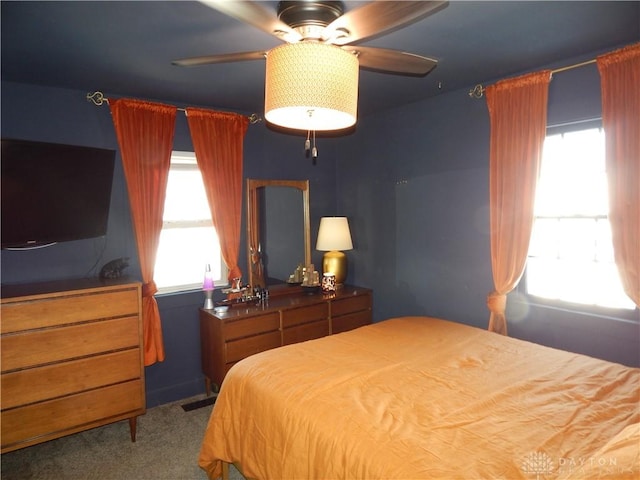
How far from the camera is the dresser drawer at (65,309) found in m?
2.37

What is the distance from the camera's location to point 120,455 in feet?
8.81

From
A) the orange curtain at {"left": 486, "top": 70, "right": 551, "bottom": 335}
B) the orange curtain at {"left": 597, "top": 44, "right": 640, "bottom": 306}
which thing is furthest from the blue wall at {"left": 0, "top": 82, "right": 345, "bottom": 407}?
the orange curtain at {"left": 597, "top": 44, "right": 640, "bottom": 306}

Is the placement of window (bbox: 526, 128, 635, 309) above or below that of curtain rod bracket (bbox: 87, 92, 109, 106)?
below

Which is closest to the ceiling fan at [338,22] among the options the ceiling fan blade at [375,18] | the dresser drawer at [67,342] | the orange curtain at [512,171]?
the ceiling fan blade at [375,18]

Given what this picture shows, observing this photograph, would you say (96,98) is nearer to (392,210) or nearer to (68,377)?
(68,377)

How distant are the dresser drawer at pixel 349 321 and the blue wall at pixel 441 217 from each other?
0.18 metres

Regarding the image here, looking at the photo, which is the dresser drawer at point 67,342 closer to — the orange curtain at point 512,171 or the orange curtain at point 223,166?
the orange curtain at point 223,166

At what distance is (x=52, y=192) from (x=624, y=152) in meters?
3.59

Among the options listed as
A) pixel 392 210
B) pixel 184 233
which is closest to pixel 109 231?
pixel 184 233

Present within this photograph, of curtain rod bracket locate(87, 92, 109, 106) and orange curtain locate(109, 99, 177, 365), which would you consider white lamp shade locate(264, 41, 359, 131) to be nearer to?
orange curtain locate(109, 99, 177, 365)

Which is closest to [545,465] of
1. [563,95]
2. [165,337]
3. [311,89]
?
[311,89]

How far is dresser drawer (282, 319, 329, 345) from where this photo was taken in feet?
11.8

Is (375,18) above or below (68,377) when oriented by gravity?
above

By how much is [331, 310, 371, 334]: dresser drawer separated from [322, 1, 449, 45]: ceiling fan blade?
108 inches
